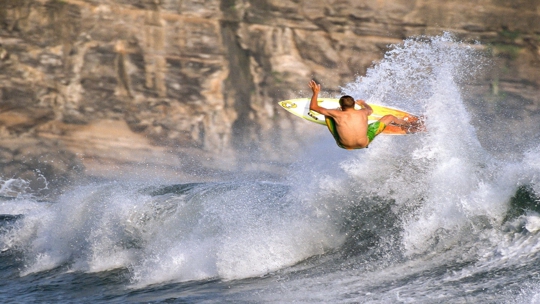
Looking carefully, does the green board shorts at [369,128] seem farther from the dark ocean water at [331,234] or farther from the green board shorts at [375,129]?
the dark ocean water at [331,234]

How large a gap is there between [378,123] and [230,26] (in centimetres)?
971

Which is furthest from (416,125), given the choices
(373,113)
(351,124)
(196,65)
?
(196,65)

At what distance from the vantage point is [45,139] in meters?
17.5

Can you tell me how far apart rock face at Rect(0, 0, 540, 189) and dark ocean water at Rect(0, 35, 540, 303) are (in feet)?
24.9

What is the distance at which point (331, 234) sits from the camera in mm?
7695

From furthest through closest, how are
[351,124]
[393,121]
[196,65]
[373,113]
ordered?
[196,65] < [373,113] < [393,121] < [351,124]

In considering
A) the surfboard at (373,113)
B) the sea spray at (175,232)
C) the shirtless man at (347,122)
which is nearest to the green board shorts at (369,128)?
the shirtless man at (347,122)

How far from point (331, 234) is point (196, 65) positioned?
404 inches

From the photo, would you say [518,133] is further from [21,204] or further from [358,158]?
[21,204]

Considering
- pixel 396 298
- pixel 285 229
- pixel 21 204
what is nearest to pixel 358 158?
pixel 285 229

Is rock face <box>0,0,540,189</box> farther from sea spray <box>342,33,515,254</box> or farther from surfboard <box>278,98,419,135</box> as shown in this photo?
sea spray <box>342,33,515,254</box>

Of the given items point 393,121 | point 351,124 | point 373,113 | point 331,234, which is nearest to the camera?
point 351,124

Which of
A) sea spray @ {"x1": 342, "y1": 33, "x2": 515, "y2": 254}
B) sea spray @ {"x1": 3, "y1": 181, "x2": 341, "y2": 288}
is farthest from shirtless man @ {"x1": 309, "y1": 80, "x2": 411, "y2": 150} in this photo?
sea spray @ {"x1": 3, "y1": 181, "x2": 341, "y2": 288}

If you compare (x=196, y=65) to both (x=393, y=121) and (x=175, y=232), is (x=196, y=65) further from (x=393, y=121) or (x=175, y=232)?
(x=393, y=121)
